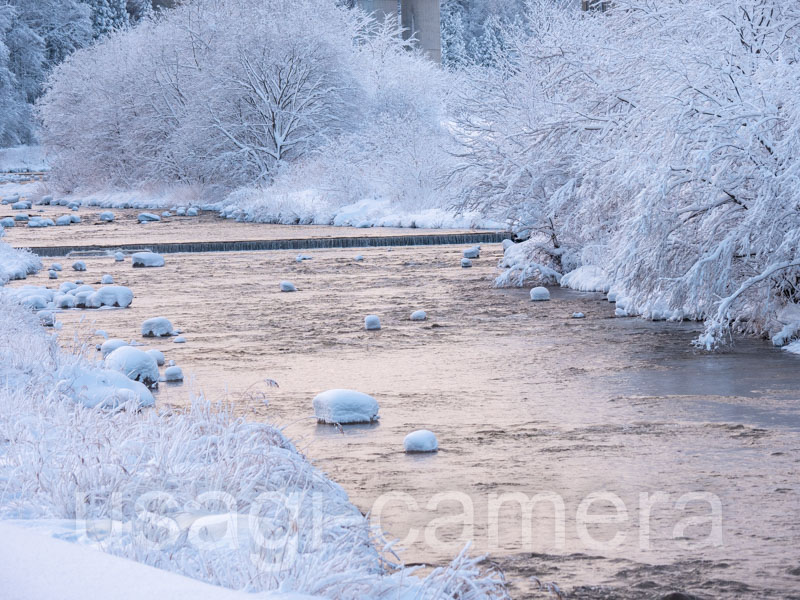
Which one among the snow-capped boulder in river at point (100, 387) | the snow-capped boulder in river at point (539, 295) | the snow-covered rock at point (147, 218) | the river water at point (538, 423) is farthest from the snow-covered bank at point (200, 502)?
the snow-covered rock at point (147, 218)

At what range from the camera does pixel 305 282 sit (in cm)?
1859

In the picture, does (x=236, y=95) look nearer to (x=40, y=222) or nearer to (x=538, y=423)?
(x=40, y=222)

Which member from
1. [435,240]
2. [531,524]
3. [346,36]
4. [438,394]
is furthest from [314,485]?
[346,36]

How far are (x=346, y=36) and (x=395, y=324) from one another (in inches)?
1148

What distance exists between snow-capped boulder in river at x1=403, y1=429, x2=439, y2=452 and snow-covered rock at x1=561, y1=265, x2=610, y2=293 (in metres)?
9.11

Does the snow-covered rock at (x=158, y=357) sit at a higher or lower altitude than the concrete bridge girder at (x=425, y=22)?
lower

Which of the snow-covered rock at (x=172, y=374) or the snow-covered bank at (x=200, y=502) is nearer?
the snow-covered bank at (x=200, y=502)

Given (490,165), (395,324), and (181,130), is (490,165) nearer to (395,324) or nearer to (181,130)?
(395,324)

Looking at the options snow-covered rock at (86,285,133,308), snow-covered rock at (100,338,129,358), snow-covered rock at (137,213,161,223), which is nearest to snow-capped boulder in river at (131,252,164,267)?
snow-covered rock at (86,285,133,308)

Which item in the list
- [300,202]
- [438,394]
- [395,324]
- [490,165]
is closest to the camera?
[438,394]

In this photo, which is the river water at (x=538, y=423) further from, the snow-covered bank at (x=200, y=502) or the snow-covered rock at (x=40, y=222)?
the snow-covered rock at (x=40, y=222)

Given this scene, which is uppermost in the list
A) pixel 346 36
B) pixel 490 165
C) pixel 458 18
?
pixel 458 18

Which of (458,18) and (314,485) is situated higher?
(458,18)

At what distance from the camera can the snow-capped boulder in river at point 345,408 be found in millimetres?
8258
